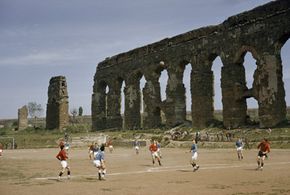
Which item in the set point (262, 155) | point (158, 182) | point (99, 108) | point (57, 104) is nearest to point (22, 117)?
point (57, 104)

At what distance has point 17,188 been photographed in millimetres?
11375

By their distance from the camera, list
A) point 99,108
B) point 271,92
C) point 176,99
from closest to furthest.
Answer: point 271,92 → point 176,99 → point 99,108

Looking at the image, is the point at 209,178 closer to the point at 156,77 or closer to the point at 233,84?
the point at 233,84

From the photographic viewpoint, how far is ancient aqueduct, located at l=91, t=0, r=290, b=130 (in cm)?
2848

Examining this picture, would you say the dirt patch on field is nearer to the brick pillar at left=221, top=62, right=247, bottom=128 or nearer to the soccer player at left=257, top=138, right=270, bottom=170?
the soccer player at left=257, top=138, right=270, bottom=170

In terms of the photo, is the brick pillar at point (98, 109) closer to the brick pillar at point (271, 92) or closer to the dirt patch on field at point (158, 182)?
the brick pillar at point (271, 92)

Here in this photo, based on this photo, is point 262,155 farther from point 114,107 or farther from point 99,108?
point 99,108

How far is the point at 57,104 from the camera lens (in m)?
48.9

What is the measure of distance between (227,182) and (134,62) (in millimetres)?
31892

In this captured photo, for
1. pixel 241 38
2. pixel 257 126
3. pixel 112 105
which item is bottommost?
pixel 257 126

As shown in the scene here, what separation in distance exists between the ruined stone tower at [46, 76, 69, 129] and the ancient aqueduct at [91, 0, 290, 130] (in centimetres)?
394

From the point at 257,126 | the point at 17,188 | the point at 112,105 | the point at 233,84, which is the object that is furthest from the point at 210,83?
the point at 17,188

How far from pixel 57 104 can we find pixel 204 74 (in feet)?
70.1

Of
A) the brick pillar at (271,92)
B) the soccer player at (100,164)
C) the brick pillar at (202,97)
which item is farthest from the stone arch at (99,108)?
the soccer player at (100,164)
